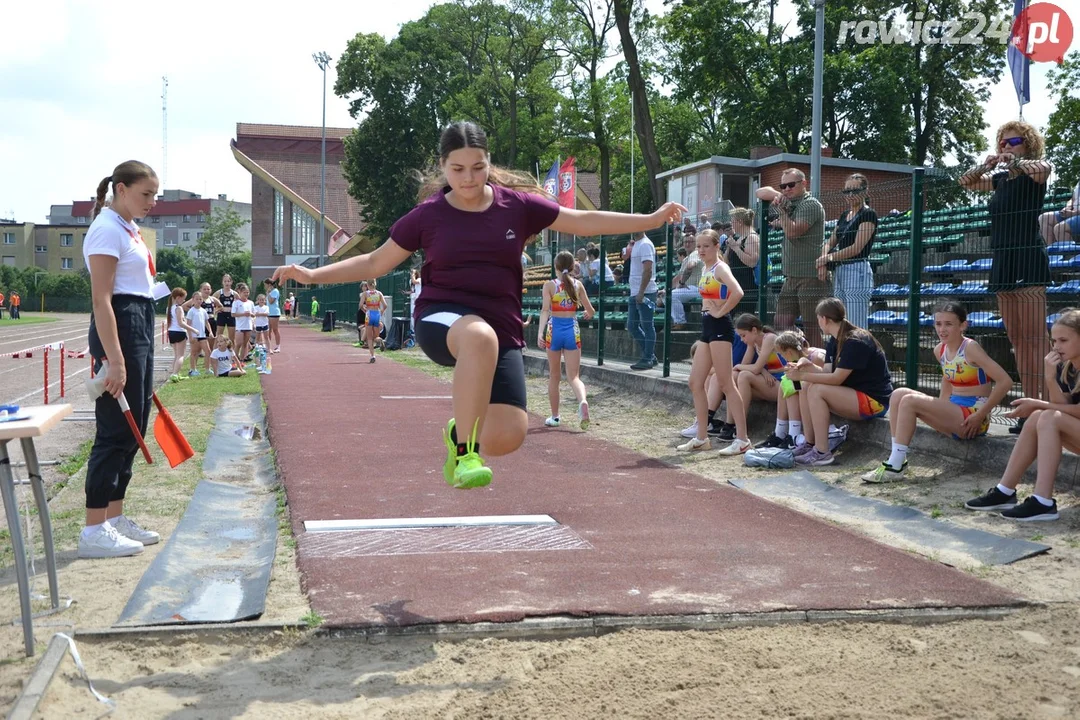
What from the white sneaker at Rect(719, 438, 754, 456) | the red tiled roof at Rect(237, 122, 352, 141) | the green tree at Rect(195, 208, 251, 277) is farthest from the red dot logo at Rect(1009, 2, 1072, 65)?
the green tree at Rect(195, 208, 251, 277)

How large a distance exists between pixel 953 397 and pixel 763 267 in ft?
12.3

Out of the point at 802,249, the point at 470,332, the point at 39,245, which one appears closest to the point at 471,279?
the point at 470,332

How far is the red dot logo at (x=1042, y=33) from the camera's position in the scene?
2283 cm

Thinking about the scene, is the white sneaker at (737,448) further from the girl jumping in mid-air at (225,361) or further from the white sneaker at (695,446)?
the girl jumping in mid-air at (225,361)

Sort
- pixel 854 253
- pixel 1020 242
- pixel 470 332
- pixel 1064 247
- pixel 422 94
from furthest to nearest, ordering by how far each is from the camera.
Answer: pixel 422 94, pixel 854 253, pixel 1064 247, pixel 1020 242, pixel 470 332

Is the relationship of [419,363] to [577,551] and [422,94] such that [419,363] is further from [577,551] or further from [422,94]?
[422,94]

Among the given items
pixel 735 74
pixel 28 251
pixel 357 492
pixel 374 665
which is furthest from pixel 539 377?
pixel 28 251

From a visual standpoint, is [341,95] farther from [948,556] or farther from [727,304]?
[948,556]

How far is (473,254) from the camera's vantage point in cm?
474

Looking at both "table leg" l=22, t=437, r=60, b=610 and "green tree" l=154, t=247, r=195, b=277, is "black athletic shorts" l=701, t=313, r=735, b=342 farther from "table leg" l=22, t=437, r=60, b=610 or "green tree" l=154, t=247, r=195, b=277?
"green tree" l=154, t=247, r=195, b=277

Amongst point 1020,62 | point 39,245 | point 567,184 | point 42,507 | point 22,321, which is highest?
point 39,245

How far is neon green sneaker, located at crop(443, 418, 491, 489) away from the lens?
4.51m

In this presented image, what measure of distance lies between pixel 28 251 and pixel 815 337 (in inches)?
5183

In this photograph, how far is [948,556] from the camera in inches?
217
